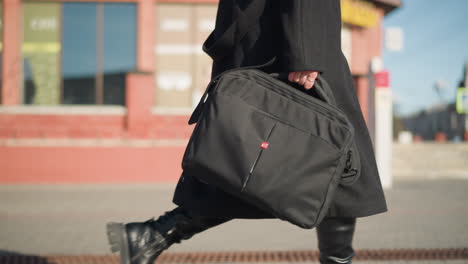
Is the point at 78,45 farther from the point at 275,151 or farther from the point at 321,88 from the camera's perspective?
the point at 275,151

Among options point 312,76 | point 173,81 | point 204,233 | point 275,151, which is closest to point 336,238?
point 275,151

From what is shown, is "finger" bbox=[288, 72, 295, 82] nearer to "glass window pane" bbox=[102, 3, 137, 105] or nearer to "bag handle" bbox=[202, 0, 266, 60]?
"bag handle" bbox=[202, 0, 266, 60]

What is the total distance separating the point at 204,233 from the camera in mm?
4473

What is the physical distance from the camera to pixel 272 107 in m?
1.72

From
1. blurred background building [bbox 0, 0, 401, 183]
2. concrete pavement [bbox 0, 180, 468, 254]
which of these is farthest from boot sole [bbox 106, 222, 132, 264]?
blurred background building [bbox 0, 0, 401, 183]

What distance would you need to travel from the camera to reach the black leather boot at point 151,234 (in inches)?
76.5

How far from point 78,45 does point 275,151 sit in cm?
1140

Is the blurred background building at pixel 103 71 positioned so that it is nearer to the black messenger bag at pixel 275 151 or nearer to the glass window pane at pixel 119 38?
the glass window pane at pixel 119 38

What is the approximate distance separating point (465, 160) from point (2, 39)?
15.5 metres

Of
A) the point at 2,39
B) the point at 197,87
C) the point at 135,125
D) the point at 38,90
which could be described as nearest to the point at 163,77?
the point at 197,87

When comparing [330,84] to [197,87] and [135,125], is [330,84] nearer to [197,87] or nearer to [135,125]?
[135,125]

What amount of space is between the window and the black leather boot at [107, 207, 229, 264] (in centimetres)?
1022

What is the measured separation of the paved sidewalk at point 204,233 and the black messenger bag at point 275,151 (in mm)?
2210

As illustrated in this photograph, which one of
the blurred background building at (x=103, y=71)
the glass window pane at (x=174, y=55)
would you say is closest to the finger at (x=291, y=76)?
the blurred background building at (x=103, y=71)
